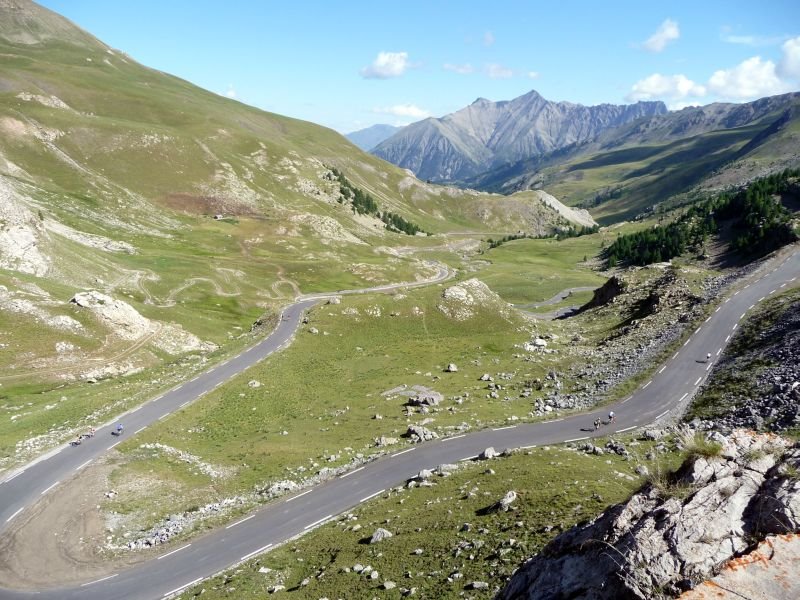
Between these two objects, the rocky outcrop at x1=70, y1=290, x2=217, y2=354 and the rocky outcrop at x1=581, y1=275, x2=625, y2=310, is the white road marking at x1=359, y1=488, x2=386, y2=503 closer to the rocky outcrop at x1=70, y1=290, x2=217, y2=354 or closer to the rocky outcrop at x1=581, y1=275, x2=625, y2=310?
the rocky outcrop at x1=70, y1=290, x2=217, y2=354

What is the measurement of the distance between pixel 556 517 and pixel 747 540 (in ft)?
48.6

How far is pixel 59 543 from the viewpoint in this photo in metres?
35.5

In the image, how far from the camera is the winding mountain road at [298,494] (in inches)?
1280

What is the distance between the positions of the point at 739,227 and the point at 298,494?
15360cm

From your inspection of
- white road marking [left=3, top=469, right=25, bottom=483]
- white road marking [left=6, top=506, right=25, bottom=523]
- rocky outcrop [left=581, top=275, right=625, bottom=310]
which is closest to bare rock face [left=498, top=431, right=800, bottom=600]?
white road marking [left=6, top=506, right=25, bottom=523]

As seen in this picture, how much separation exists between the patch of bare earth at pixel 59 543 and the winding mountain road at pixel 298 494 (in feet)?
3.39

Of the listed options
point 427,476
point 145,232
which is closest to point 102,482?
point 427,476

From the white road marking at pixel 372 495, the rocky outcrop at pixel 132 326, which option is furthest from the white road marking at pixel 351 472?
the rocky outcrop at pixel 132 326

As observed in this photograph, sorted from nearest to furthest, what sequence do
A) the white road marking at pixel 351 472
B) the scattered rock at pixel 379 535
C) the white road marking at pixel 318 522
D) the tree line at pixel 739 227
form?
the scattered rock at pixel 379 535 < the white road marking at pixel 318 522 < the white road marking at pixel 351 472 < the tree line at pixel 739 227

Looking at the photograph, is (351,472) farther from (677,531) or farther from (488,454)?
(677,531)

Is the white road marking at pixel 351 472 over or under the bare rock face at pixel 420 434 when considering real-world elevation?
under

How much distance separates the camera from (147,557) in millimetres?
34438

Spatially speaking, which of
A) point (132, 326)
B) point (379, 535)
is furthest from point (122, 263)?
point (379, 535)

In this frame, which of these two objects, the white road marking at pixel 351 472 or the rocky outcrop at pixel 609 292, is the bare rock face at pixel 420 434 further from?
the rocky outcrop at pixel 609 292
